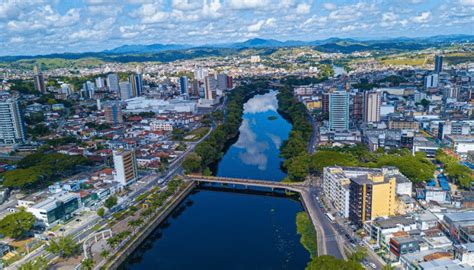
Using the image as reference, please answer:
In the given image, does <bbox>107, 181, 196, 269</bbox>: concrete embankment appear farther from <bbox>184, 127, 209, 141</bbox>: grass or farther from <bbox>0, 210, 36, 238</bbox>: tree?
<bbox>184, 127, 209, 141</bbox>: grass

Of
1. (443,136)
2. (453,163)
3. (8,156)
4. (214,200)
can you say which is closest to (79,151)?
(8,156)

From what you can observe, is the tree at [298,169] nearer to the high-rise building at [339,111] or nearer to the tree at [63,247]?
the high-rise building at [339,111]

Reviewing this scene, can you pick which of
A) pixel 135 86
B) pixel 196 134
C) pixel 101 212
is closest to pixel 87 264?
pixel 101 212

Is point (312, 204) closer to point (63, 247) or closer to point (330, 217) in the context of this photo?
point (330, 217)

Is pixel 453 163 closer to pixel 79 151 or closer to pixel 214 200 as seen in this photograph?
pixel 214 200

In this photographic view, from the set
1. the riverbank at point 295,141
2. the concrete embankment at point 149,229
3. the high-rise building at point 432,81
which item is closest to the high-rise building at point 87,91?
the riverbank at point 295,141
